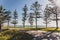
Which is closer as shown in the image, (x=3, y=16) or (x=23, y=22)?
(x=23, y=22)

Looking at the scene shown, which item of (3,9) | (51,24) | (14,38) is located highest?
(3,9)

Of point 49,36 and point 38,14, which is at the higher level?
point 38,14

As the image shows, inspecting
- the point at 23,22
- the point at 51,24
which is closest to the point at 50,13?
the point at 51,24

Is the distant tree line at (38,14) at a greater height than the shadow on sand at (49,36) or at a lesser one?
greater

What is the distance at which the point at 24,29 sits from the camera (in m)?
2.13

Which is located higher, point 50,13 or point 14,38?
point 50,13

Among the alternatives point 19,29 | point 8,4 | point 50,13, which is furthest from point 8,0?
point 50,13

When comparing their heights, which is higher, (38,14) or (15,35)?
(38,14)

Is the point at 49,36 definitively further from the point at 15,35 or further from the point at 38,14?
the point at 15,35

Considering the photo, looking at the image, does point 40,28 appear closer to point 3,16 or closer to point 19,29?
point 19,29

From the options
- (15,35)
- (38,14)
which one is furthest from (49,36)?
(15,35)

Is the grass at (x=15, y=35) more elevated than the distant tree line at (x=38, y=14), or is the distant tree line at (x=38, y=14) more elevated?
the distant tree line at (x=38, y=14)

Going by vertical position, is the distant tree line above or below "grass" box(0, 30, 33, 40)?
above

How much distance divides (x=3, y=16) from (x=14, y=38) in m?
0.34
